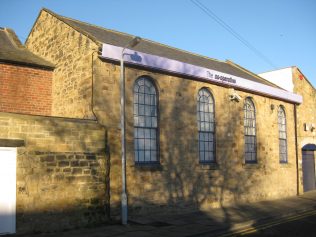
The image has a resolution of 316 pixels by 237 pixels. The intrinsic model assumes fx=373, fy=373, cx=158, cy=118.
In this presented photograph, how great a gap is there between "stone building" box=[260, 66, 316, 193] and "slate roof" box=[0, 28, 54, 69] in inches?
607

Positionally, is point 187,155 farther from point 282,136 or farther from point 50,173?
point 282,136

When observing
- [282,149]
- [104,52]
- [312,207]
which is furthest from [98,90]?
[282,149]

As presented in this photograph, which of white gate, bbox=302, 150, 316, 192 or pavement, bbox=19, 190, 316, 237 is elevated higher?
white gate, bbox=302, 150, 316, 192

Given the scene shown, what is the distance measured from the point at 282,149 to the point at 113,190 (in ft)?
41.9

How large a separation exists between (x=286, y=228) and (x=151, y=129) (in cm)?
594

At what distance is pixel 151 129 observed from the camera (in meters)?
14.5

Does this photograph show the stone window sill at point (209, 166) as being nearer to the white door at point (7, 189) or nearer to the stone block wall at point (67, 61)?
the stone block wall at point (67, 61)

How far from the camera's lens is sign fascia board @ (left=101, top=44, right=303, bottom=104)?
1305cm

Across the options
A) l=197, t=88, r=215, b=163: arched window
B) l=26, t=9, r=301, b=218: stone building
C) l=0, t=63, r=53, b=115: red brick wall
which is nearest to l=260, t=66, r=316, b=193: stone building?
l=26, t=9, r=301, b=218: stone building

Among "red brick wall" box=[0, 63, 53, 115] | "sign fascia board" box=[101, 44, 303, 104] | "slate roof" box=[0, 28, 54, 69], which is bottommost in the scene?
"red brick wall" box=[0, 63, 53, 115]

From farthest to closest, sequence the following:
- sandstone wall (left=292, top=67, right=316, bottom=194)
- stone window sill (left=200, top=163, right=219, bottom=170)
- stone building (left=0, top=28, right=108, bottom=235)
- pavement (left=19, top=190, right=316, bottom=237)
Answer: sandstone wall (left=292, top=67, right=316, bottom=194)
stone window sill (left=200, top=163, right=219, bottom=170)
pavement (left=19, top=190, right=316, bottom=237)
stone building (left=0, top=28, right=108, bottom=235)

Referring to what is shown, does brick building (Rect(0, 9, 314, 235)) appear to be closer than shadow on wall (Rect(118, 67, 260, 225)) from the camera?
Yes

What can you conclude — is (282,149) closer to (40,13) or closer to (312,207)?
(312,207)

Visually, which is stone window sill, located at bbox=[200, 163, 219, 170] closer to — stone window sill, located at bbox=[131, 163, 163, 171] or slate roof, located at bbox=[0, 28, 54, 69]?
stone window sill, located at bbox=[131, 163, 163, 171]
